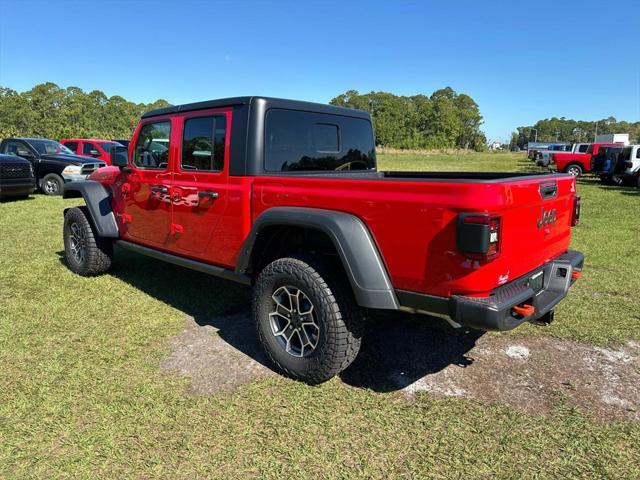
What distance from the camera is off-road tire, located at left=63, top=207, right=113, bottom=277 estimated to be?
5263 millimetres

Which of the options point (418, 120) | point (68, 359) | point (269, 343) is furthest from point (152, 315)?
point (418, 120)

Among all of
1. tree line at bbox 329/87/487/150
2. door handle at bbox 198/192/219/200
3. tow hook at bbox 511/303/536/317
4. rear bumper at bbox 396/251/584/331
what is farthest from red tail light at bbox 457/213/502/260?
tree line at bbox 329/87/487/150

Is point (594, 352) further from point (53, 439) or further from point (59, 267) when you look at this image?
point (59, 267)

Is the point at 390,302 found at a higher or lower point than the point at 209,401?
higher

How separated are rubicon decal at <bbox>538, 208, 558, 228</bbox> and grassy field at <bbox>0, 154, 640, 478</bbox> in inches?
44.9

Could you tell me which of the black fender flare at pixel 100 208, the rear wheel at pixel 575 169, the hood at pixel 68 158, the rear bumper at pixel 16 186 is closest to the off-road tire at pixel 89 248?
the black fender flare at pixel 100 208

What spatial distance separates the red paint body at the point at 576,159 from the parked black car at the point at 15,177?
864 inches

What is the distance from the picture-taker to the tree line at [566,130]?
468 ft

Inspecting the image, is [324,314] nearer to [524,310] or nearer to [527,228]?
[524,310]

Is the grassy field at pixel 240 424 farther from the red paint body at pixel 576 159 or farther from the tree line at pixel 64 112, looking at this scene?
the tree line at pixel 64 112

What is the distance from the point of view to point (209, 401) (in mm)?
2914

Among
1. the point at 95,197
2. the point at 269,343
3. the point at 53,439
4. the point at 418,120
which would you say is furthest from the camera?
the point at 418,120

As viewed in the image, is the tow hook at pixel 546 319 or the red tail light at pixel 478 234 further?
the tow hook at pixel 546 319

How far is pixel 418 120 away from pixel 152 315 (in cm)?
10952
